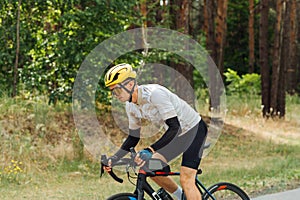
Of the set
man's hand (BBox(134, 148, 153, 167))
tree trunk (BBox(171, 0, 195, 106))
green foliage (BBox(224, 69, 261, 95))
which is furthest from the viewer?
green foliage (BBox(224, 69, 261, 95))

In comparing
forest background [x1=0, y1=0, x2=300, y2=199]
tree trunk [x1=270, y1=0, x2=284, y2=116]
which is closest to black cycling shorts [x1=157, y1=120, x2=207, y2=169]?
forest background [x1=0, y1=0, x2=300, y2=199]

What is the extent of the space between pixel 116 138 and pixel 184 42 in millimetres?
3170

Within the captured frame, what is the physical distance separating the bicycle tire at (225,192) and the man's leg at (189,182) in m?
0.47

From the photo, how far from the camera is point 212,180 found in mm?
11203

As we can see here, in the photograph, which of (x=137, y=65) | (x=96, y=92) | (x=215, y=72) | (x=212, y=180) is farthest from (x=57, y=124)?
(x=215, y=72)

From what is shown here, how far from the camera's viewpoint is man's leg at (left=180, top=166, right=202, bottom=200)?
5789mm

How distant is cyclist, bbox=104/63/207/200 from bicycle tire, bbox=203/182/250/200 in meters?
0.48

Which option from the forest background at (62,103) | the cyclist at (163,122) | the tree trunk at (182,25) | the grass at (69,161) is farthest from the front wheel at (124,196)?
the tree trunk at (182,25)

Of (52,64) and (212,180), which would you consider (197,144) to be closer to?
(212,180)

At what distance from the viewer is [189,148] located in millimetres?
5785

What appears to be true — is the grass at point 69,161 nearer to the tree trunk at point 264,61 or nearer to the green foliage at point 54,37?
the green foliage at point 54,37

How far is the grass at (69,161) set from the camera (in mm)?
10281

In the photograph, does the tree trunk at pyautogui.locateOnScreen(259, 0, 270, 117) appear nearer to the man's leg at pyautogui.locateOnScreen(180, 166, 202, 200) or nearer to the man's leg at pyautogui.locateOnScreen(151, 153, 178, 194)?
the man's leg at pyautogui.locateOnScreen(151, 153, 178, 194)

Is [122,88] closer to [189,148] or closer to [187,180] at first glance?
[189,148]
